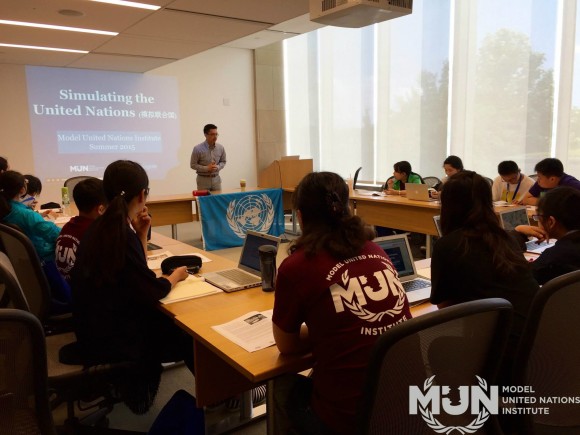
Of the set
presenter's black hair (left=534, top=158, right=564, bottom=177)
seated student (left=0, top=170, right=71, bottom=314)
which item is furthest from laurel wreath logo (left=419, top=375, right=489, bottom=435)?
presenter's black hair (left=534, top=158, right=564, bottom=177)

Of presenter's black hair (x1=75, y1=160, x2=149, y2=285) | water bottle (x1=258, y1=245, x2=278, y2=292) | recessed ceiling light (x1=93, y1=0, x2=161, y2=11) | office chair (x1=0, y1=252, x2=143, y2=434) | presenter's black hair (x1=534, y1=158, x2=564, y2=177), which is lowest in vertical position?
office chair (x1=0, y1=252, x2=143, y2=434)

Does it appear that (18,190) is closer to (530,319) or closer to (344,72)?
(530,319)

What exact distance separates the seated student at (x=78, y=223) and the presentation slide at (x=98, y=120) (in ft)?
16.6

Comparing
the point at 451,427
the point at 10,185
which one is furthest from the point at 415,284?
the point at 10,185

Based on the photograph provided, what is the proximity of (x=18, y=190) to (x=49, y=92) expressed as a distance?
14.0ft

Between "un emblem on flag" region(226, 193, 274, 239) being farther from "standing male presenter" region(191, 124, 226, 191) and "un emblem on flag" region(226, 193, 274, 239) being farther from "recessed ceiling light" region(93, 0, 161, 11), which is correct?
"recessed ceiling light" region(93, 0, 161, 11)

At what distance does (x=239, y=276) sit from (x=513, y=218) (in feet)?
6.47

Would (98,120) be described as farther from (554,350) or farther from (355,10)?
(554,350)

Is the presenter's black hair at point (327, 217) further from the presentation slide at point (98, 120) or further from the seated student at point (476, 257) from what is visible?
the presentation slide at point (98, 120)

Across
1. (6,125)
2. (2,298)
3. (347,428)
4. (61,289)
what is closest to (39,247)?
(61,289)

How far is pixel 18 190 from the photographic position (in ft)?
9.85

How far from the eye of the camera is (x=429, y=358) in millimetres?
1011

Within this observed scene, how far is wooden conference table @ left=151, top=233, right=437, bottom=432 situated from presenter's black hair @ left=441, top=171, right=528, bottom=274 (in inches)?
15.8

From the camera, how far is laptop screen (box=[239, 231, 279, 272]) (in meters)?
2.27
